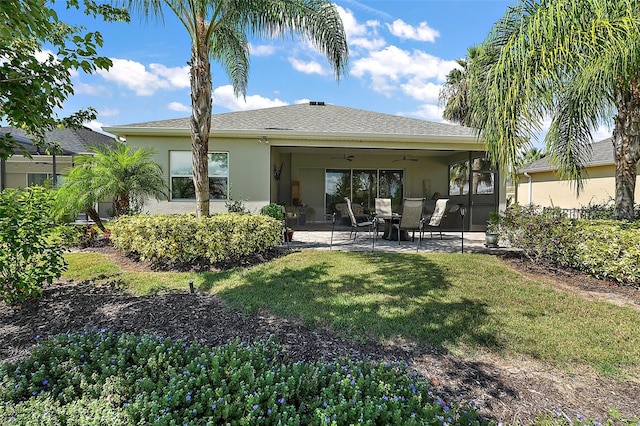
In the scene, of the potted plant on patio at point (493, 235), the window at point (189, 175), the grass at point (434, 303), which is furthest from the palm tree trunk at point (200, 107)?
the potted plant on patio at point (493, 235)

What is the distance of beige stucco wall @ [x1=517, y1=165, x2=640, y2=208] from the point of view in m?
14.5

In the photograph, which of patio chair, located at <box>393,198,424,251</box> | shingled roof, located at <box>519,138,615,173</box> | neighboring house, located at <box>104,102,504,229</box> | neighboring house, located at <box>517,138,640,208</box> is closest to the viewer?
patio chair, located at <box>393,198,424,251</box>

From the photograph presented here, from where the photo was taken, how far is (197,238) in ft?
20.3

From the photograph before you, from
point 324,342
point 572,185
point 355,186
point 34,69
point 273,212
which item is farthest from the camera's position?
point 572,185

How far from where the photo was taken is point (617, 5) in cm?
523

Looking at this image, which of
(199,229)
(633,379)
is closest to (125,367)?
(199,229)

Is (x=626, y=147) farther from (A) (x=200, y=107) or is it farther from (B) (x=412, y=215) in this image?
(A) (x=200, y=107)

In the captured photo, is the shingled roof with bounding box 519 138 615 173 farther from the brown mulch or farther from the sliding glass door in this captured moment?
the brown mulch

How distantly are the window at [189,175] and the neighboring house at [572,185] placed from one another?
11.5 metres

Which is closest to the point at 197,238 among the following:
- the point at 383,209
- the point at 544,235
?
the point at 383,209

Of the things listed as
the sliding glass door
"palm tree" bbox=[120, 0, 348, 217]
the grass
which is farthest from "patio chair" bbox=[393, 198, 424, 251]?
the sliding glass door

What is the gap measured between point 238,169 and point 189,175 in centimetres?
157

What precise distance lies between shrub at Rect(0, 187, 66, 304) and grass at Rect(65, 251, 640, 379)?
51.4 inches

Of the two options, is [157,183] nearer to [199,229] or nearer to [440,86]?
[199,229]
